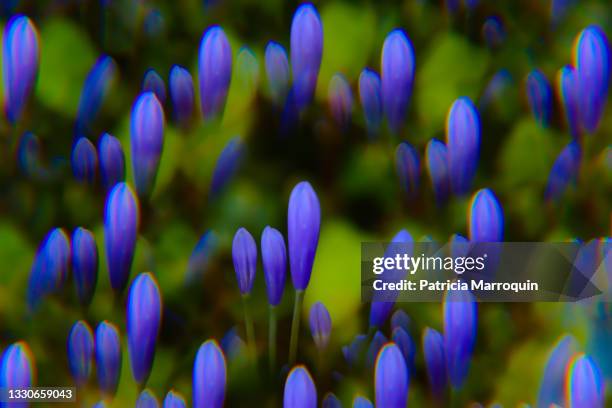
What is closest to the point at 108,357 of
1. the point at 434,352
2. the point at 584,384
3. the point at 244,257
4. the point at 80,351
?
the point at 80,351

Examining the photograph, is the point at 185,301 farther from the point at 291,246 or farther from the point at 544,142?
the point at 544,142

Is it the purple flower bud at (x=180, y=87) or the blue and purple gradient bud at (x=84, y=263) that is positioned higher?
the purple flower bud at (x=180, y=87)

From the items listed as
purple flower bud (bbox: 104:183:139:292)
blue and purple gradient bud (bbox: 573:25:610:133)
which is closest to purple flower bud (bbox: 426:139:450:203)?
blue and purple gradient bud (bbox: 573:25:610:133)

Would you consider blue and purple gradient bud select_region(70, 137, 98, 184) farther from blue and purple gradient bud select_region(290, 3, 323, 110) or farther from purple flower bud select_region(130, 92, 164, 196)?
blue and purple gradient bud select_region(290, 3, 323, 110)

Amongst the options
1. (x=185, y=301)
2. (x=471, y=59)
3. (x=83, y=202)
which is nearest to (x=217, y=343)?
(x=185, y=301)

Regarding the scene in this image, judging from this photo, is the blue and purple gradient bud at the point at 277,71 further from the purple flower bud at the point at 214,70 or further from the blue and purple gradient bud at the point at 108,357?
the blue and purple gradient bud at the point at 108,357

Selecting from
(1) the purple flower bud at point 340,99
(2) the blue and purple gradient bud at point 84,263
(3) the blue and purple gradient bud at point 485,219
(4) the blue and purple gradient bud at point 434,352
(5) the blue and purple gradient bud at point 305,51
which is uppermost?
(5) the blue and purple gradient bud at point 305,51

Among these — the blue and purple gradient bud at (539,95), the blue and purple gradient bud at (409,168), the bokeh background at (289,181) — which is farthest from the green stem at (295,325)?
the blue and purple gradient bud at (539,95)
